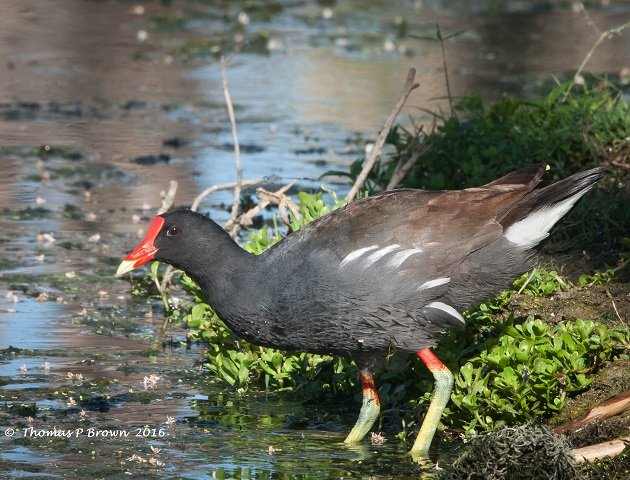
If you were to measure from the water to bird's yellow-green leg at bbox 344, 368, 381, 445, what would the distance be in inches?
2.6

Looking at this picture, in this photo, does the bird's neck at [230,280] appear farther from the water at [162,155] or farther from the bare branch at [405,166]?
the bare branch at [405,166]

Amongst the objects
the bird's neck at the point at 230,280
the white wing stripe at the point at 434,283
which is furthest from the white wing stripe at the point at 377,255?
the bird's neck at the point at 230,280

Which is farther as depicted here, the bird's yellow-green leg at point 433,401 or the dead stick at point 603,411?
the bird's yellow-green leg at point 433,401

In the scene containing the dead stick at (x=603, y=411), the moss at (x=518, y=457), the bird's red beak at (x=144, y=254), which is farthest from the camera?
the bird's red beak at (x=144, y=254)

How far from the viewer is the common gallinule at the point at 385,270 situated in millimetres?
5184

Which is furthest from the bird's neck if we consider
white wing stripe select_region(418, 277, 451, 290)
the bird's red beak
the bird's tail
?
the bird's tail

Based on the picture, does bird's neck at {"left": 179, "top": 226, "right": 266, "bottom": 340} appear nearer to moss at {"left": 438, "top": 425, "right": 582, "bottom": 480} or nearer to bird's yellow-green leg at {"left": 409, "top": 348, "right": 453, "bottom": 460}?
bird's yellow-green leg at {"left": 409, "top": 348, "right": 453, "bottom": 460}

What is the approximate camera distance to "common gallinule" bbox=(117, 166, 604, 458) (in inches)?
204

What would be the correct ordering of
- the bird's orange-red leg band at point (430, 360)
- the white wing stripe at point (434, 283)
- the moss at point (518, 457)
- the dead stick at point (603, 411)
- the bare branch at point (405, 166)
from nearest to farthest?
the moss at point (518, 457)
the dead stick at point (603, 411)
the white wing stripe at point (434, 283)
the bird's orange-red leg band at point (430, 360)
the bare branch at point (405, 166)

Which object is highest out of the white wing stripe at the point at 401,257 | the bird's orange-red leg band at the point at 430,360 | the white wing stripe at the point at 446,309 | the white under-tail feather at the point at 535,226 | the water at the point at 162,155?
the white under-tail feather at the point at 535,226

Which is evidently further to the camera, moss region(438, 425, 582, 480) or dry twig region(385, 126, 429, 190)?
dry twig region(385, 126, 429, 190)

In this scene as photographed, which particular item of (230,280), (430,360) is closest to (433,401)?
(430,360)

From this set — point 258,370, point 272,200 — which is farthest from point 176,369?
point 272,200

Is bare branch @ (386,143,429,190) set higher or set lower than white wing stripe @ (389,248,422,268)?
lower
